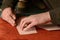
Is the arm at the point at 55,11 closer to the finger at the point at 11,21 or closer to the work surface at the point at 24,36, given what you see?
the work surface at the point at 24,36

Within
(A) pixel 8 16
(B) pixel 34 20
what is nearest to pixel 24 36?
(B) pixel 34 20

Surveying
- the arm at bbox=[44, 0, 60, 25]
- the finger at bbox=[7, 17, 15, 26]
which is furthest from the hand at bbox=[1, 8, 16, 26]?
the arm at bbox=[44, 0, 60, 25]

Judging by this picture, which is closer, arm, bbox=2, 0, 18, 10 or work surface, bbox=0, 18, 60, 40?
work surface, bbox=0, 18, 60, 40

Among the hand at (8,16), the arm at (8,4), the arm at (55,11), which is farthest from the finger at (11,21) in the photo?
the arm at (55,11)

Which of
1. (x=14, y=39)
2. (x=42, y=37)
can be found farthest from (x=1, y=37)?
(x=42, y=37)

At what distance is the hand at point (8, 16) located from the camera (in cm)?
117

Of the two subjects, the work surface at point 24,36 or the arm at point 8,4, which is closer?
the work surface at point 24,36

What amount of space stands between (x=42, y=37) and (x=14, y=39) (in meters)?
0.17

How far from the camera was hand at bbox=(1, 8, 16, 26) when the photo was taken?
1.17 meters

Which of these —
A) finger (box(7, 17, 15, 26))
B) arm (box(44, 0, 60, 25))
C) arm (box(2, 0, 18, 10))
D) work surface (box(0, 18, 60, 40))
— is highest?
arm (box(2, 0, 18, 10))

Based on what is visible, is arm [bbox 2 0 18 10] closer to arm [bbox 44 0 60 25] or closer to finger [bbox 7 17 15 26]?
finger [bbox 7 17 15 26]

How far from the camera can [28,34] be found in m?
1.06

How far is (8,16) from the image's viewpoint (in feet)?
3.96

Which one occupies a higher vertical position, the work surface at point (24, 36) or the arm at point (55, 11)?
the arm at point (55, 11)
